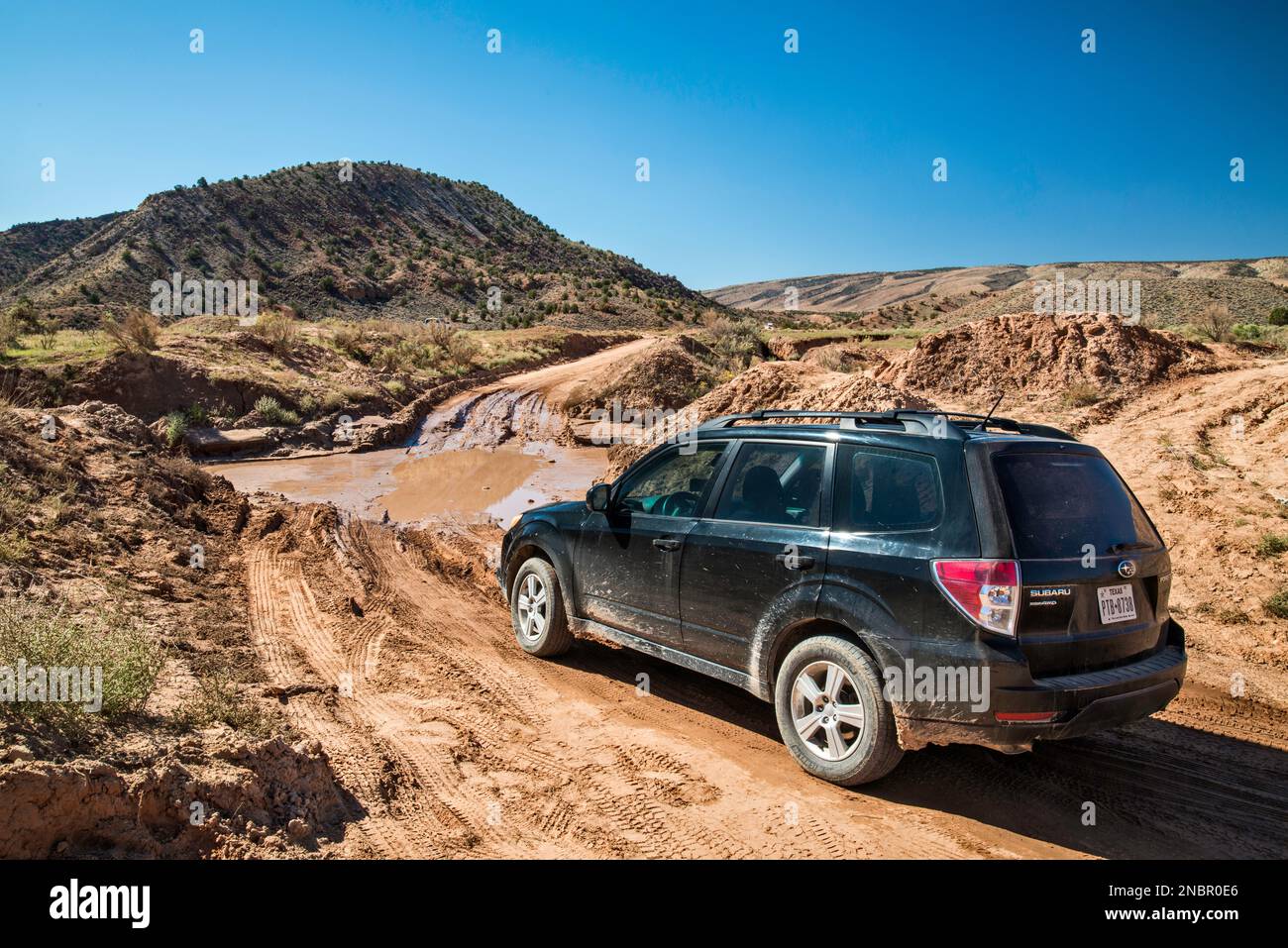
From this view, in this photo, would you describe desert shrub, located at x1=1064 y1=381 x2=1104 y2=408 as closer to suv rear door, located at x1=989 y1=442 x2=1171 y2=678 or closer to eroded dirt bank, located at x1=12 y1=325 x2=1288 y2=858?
eroded dirt bank, located at x1=12 y1=325 x2=1288 y2=858

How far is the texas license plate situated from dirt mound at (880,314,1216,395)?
9979 mm

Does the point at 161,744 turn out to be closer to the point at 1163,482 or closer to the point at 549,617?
the point at 549,617

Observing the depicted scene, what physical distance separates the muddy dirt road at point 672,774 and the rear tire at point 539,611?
149 mm

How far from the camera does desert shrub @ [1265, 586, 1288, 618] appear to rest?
673cm

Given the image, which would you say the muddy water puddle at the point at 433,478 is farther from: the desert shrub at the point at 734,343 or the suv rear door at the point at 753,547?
the desert shrub at the point at 734,343

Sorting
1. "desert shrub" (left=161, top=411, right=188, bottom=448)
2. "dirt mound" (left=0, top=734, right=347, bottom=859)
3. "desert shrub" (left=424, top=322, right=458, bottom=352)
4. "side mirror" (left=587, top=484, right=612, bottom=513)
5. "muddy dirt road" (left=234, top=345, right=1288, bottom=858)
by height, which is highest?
"desert shrub" (left=424, top=322, right=458, bottom=352)

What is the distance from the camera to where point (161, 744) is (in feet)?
12.0

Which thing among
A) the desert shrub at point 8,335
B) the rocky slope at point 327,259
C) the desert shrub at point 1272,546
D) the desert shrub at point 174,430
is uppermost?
the rocky slope at point 327,259

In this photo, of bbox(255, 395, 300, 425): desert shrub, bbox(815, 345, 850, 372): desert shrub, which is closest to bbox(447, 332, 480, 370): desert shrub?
bbox(255, 395, 300, 425): desert shrub

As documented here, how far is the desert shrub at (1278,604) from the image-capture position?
265 inches

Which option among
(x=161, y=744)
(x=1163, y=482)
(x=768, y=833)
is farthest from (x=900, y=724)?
(x=1163, y=482)

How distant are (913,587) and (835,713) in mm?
806

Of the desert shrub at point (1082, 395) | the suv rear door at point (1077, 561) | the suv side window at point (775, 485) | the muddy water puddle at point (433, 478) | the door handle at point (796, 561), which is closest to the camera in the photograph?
the suv rear door at point (1077, 561)

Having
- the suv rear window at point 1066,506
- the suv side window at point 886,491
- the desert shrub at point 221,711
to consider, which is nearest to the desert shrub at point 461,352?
the desert shrub at point 221,711
